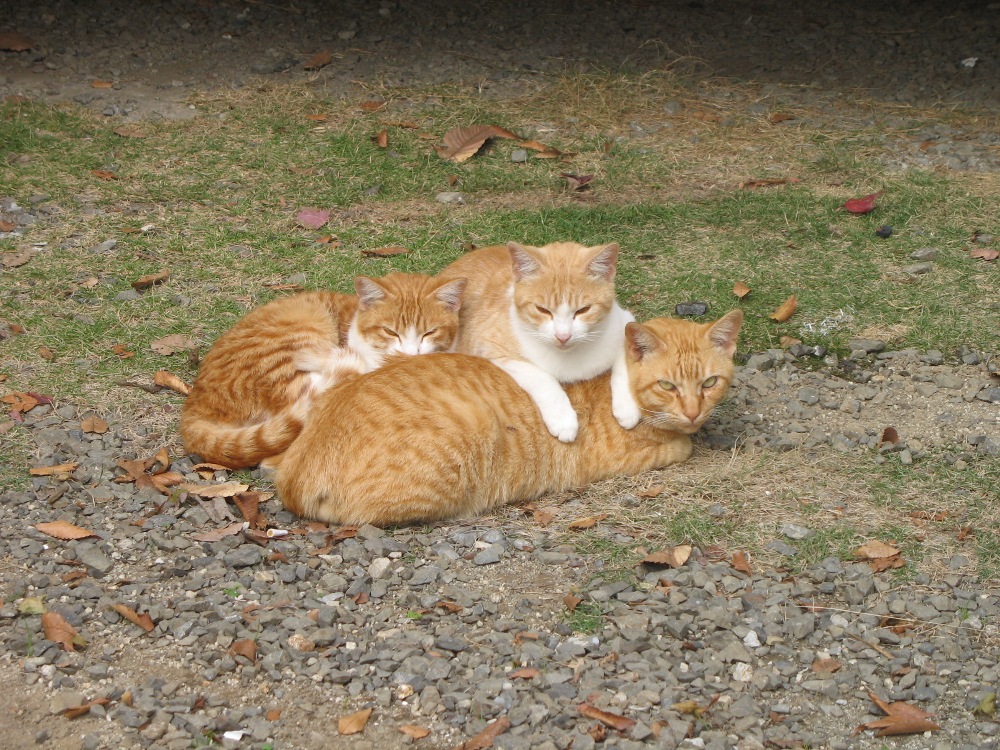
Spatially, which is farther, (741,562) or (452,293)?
(452,293)

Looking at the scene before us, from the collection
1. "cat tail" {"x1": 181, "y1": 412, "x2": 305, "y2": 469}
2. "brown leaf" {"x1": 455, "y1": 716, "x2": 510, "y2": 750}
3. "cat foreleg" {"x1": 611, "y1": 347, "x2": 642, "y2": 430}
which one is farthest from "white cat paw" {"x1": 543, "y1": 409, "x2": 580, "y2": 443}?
"brown leaf" {"x1": 455, "y1": 716, "x2": 510, "y2": 750}

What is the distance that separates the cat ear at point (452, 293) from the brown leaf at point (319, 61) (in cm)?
441

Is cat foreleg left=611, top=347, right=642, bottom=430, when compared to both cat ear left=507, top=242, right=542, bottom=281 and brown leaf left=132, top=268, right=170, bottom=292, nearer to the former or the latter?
cat ear left=507, top=242, right=542, bottom=281

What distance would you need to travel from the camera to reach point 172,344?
5891mm

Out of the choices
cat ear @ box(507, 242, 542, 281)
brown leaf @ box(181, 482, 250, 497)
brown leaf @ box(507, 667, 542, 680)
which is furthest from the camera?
cat ear @ box(507, 242, 542, 281)

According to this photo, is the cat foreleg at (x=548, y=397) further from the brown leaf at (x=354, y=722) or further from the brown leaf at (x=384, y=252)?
the brown leaf at (x=384, y=252)

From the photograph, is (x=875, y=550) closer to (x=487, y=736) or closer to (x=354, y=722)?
(x=487, y=736)

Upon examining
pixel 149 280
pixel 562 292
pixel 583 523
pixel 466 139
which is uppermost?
pixel 466 139

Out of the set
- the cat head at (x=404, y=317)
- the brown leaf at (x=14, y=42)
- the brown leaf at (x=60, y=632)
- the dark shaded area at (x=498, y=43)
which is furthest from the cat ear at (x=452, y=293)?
the brown leaf at (x=14, y=42)

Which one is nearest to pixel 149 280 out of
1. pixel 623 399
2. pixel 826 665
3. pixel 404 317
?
pixel 404 317

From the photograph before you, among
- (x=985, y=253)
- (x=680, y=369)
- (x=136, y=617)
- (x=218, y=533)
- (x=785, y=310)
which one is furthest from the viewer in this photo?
(x=985, y=253)

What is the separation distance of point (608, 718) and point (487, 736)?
38 centimetres

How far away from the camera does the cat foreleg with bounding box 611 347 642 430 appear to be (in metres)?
4.98

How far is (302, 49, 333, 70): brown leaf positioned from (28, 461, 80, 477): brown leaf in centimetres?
528
